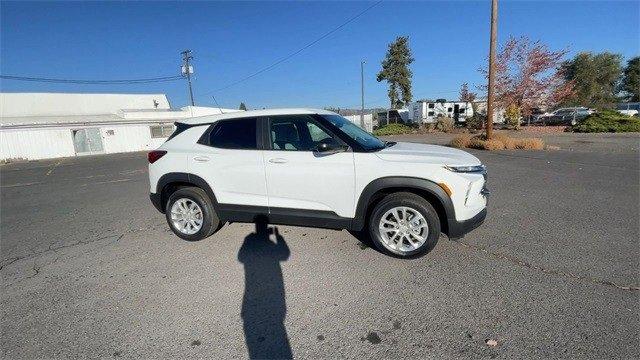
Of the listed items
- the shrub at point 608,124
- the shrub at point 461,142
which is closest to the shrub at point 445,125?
the shrub at point 608,124

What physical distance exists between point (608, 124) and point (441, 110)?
14.5 meters

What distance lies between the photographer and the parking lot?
2391 mm

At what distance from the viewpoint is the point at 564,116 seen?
28812 mm

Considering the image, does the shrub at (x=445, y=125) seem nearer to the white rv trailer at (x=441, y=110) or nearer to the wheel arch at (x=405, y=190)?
the white rv trailer at (x=441, y=110)

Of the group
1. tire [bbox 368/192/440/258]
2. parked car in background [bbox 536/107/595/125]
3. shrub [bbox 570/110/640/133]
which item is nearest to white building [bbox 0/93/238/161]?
tire [bbox 368/192/440/258]

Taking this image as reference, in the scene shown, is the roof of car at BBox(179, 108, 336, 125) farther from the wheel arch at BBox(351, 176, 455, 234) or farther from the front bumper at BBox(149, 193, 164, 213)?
the wheel arch at BBox(351, 176, 455, 234)

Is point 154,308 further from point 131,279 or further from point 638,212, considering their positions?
point 638,212

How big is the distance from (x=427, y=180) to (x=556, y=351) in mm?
1767

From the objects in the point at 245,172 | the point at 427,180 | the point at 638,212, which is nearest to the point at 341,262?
the point at 427,180

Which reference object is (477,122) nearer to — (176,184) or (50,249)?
(176,184)

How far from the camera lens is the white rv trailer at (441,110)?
32922 mm

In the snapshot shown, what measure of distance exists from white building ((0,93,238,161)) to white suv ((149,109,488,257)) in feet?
74.3

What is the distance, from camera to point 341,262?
3.62 meters

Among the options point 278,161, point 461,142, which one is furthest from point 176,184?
point 461,142
